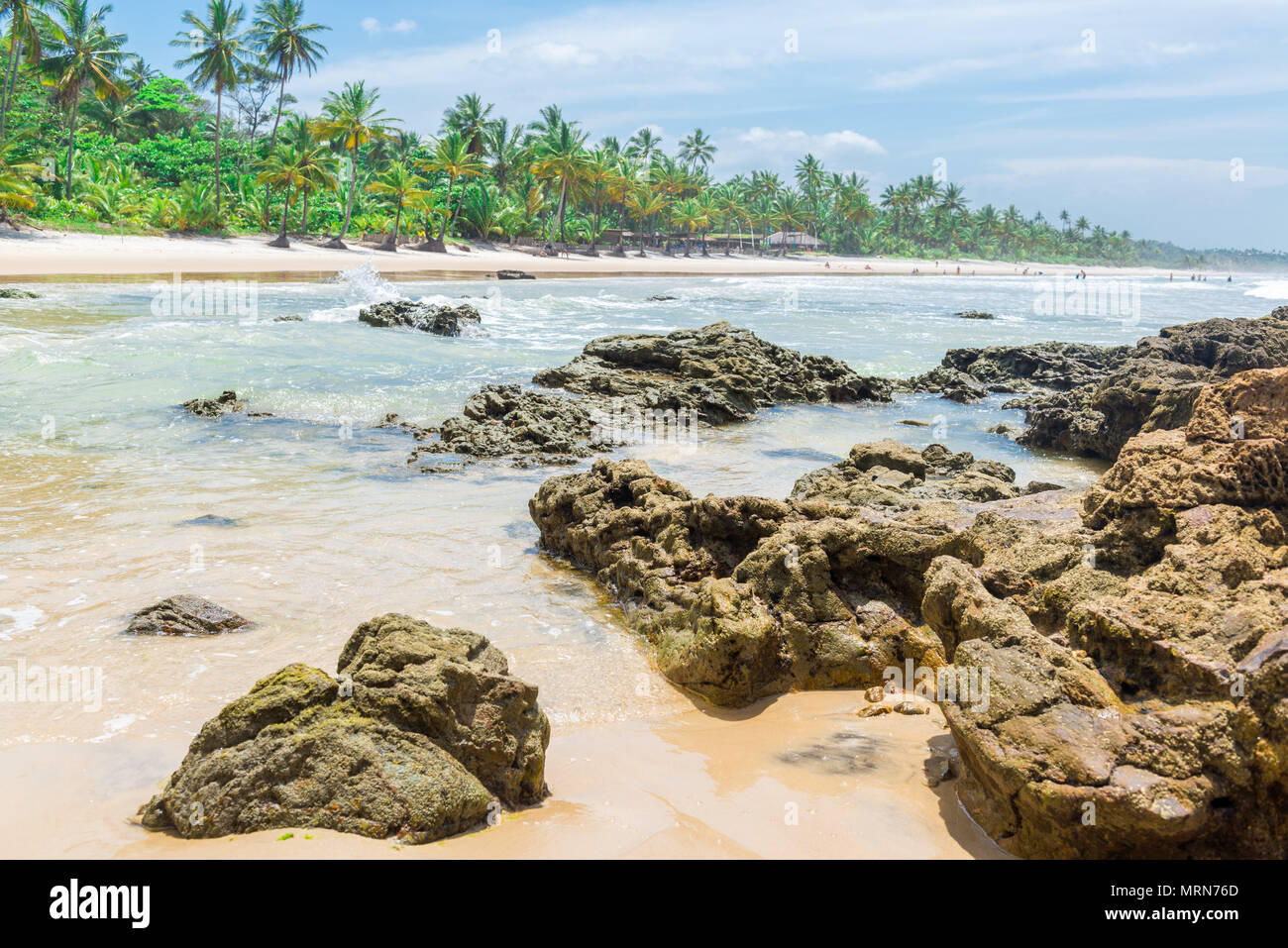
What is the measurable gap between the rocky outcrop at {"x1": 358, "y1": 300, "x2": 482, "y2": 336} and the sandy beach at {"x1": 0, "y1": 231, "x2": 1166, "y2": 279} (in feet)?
43.8

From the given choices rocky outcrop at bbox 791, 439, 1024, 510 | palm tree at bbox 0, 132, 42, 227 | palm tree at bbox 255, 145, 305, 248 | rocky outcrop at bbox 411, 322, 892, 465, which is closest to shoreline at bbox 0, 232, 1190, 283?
palm tree at bbox 255, 145, 305, 248

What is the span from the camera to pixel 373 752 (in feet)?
11.0

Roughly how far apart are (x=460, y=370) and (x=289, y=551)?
10.7m

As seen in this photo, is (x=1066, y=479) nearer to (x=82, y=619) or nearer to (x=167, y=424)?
(x=82, y=619)

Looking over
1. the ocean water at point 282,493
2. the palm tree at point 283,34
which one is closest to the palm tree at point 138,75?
the palm tree at point 283,34

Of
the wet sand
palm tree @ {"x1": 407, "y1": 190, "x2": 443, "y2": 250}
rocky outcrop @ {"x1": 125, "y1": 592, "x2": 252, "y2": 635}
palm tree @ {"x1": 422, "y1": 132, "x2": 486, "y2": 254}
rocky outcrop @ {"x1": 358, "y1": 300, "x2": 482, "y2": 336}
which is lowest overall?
the wet sand

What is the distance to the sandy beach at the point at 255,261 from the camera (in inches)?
1299

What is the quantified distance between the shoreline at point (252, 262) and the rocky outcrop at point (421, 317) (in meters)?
12.5

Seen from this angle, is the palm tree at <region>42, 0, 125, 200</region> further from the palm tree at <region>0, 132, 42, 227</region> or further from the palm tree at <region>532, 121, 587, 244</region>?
the palm tree at <region>532, 121, 587, 244</region>

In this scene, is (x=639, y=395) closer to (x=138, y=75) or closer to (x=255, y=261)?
A: (x=255, y=261)

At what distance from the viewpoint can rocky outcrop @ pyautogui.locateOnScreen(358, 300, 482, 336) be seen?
22.3 meters

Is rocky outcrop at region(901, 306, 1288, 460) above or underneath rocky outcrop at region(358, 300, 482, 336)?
underneath
